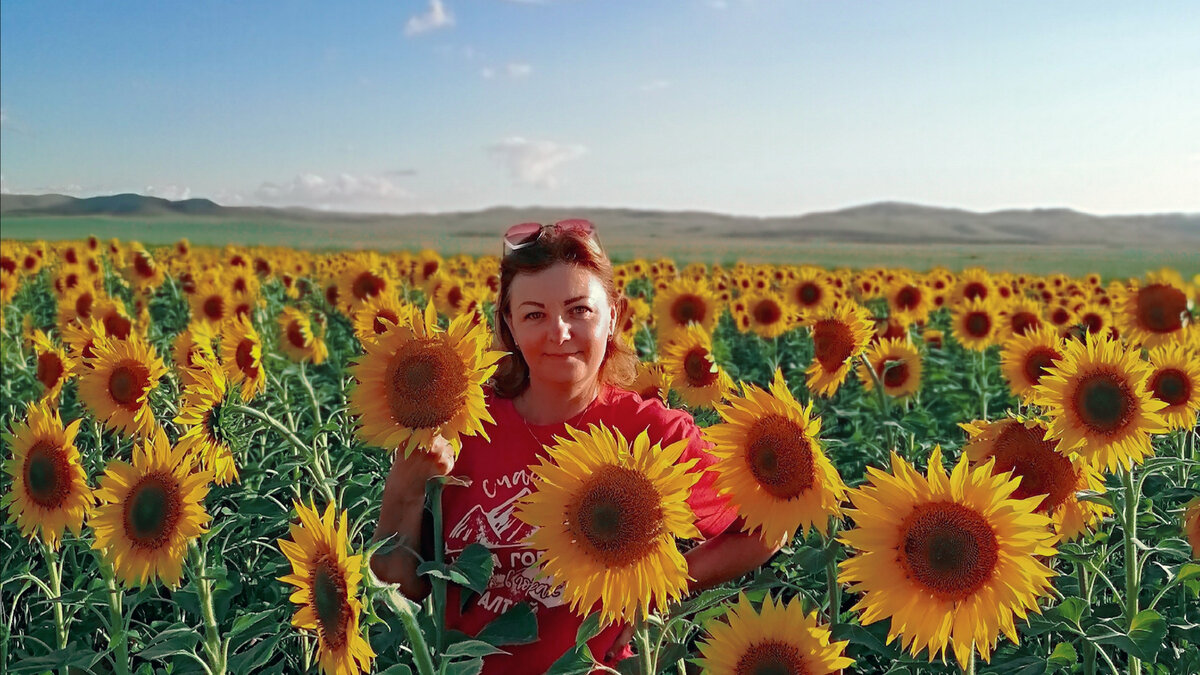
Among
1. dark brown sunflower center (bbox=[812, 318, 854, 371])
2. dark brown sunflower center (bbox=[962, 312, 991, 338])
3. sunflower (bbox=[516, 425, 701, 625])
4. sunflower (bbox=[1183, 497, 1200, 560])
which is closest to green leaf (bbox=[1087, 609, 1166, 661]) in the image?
sunflower (bbox=[1183, 497, 1200, 560])

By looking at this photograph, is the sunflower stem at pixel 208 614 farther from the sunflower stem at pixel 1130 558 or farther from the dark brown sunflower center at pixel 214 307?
the dark brown sunflower center at pixel 214 307

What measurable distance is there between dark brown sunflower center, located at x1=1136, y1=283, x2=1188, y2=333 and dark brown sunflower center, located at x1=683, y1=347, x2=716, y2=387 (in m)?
3.71

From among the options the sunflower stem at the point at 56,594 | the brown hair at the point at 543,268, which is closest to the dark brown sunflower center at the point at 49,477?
the sunflower stem at the point at 56,594

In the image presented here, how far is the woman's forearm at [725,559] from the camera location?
212 centimetres

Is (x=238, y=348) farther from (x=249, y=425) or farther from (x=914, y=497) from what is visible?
(x=914, y=497)

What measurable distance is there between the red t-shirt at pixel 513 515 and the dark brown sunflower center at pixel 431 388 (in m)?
0.43

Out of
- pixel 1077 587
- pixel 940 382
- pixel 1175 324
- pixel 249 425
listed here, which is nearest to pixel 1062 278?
pixel 940 382

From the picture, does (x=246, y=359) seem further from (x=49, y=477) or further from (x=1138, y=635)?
(x=1138, y=635)

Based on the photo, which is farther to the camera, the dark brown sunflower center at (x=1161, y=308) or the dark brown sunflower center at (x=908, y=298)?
the dark brown sunflower center at (x=908, y=298)

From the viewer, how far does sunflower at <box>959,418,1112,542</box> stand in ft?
8.46

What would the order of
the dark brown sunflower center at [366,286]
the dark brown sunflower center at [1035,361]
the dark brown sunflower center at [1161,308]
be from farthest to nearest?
1. the dark brown sunflower center at [366,286]
2. the dark brown sunflower center at [1161,308]
3. the dark brown sunflower center at [1035,361]

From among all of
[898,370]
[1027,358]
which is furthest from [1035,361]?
[898,370]

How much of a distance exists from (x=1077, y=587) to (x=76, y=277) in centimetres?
1115

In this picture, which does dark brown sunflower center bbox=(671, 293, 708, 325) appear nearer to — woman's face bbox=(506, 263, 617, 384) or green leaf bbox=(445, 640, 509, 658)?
woman's face bbox=(506, 263, 617, 384)
